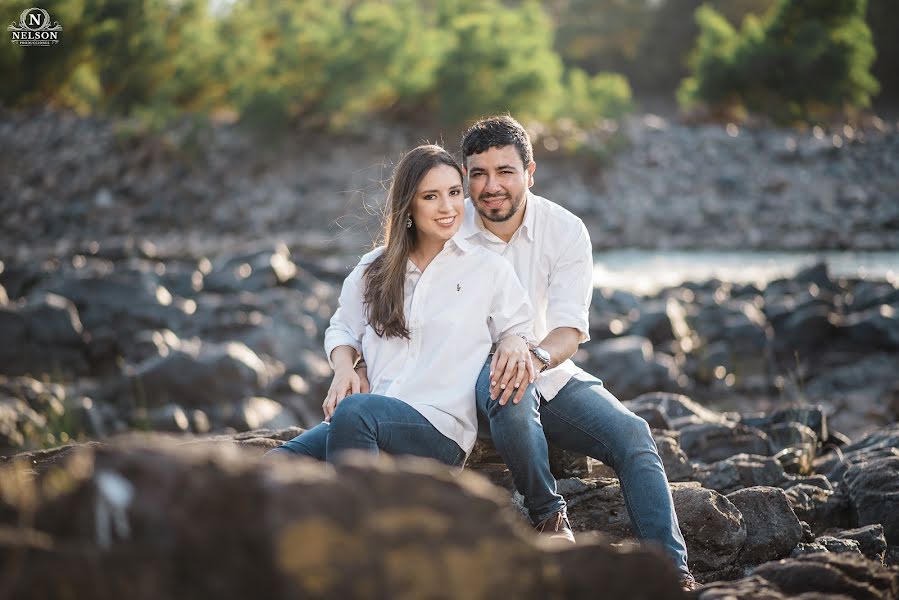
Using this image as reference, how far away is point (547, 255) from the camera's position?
363cm

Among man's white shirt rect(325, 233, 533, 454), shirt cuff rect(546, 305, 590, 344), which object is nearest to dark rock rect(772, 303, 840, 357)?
shirt cuff rect(546, 305, 590, 344)

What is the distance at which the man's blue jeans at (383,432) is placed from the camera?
278 centimetres

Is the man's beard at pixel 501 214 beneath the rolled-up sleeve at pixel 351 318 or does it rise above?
above

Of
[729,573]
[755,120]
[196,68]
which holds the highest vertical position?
[196,68]

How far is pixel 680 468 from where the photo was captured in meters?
3.85

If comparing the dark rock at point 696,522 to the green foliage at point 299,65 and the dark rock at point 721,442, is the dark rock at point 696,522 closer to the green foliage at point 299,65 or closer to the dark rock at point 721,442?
the dark rock at point 721,442

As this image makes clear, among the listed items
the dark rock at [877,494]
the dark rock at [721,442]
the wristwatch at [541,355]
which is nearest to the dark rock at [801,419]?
the dark rock at [721,442]

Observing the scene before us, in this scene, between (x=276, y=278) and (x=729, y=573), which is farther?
(x=276, y=278)

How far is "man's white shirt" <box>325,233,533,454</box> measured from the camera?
2990 millimetres

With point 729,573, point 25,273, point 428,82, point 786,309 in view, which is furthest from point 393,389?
point 428,82

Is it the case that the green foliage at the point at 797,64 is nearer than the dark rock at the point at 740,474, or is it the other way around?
the dark rock at the point at 740,474

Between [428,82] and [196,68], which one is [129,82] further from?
[428,82]

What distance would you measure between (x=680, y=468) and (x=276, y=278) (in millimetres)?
8513

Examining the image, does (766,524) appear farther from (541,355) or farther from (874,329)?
(874,329)
